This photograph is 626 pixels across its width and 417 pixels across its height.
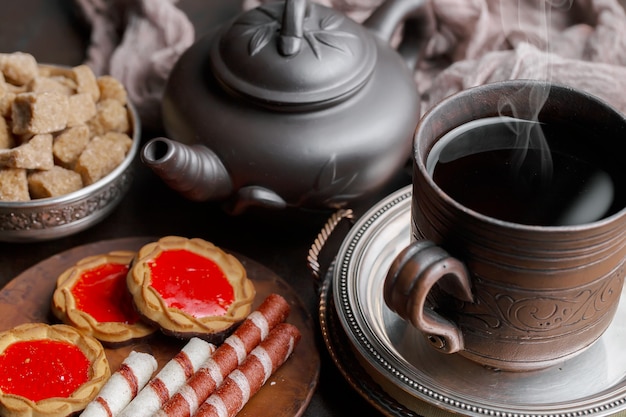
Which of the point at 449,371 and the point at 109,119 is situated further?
the point at 109,119

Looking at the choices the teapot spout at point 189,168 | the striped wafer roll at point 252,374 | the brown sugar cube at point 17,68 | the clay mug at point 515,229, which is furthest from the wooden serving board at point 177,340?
the brown sugar cube at point 17,68

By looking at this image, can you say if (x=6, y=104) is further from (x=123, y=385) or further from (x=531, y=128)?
(x=531, y=128)

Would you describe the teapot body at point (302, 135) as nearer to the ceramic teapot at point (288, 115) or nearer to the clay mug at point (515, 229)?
the ceramic teapot at point (288, 115)

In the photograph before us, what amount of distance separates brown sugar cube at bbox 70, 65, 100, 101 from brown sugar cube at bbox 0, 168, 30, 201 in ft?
0.72

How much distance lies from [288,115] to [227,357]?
0.39m

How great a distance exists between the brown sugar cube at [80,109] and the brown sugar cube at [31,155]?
6cm

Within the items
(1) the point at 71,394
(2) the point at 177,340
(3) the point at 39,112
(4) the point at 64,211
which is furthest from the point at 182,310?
(3) the point at 39,112

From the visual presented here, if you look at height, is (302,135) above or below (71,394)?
above

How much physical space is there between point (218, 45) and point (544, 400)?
754 mm

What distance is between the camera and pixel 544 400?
1044 millimetres

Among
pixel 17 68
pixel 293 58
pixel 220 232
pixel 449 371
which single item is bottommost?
pixel 220 232

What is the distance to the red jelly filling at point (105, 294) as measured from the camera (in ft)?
3.99

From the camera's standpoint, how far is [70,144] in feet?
4.49

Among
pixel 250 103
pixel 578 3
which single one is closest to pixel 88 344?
pixel 250 103
